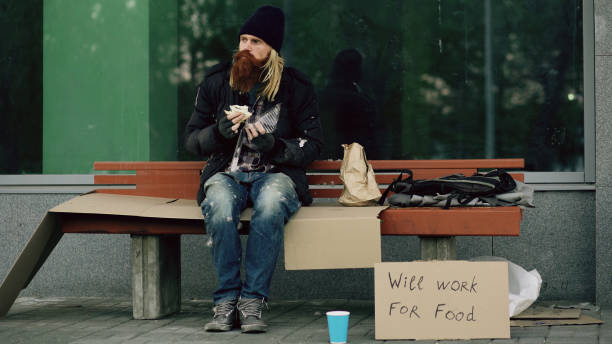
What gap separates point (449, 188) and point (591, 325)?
1046mm

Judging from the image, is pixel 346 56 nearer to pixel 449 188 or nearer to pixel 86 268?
pixel 449 188

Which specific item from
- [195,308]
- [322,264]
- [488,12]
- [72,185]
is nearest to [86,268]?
[72,185]

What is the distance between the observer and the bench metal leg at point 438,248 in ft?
15.8

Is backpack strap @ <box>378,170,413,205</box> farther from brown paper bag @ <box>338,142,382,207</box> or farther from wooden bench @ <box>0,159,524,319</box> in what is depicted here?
wooden bench @ <box>0,159,524,319</box>

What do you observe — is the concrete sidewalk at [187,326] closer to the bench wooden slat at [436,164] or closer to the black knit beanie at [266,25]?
the bench wooden slat at [436,164]

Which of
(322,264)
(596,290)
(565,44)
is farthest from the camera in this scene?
(565,44)

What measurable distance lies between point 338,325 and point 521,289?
1272 millimetres

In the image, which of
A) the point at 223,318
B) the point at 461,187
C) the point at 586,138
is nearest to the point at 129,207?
the point at 223,318

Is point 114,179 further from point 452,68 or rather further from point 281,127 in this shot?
point 452,68

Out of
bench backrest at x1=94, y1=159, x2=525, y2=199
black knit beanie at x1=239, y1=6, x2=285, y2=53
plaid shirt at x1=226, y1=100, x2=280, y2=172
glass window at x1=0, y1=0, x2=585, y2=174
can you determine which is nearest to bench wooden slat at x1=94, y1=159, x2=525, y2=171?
bench backrest at x1=94, y1=159, x2=525, y2=199

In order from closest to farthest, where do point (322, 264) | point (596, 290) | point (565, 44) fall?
point (322, 264) < point (596, 290) < point (565, 44)

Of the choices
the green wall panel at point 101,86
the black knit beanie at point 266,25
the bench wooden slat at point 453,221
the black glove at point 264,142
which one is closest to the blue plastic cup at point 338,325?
the bench wooden slat at point 453,221

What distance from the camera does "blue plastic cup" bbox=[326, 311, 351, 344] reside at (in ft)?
13.5

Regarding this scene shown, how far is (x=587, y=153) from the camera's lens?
19.2 ft
